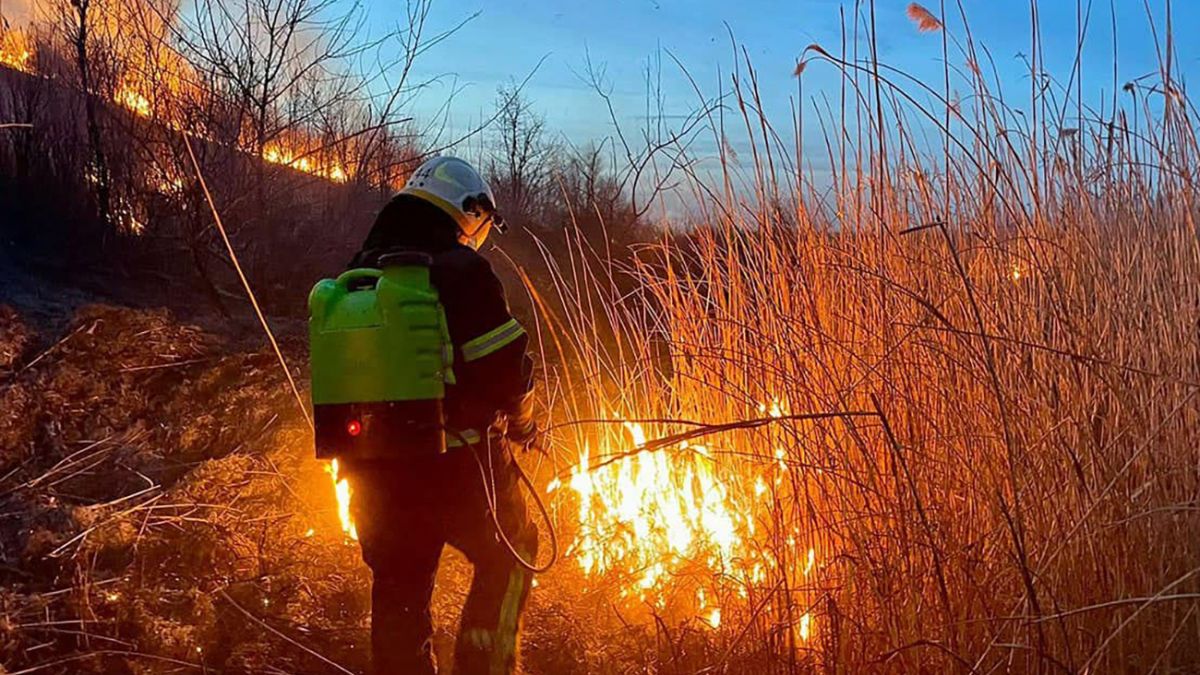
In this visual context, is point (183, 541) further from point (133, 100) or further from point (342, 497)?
point (133, 100)

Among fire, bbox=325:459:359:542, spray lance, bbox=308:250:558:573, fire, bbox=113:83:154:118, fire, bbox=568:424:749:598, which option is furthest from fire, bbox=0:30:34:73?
spray lance, bbox=308:250:558:573

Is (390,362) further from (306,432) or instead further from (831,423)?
(306,432)

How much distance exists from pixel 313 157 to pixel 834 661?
7.87m

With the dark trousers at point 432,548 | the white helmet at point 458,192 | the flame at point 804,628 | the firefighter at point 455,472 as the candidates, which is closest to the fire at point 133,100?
the white helmet at point 458,192

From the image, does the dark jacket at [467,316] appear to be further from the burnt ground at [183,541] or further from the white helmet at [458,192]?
the burnt ground at [183,541]

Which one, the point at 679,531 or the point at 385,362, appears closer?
the point at 385,362

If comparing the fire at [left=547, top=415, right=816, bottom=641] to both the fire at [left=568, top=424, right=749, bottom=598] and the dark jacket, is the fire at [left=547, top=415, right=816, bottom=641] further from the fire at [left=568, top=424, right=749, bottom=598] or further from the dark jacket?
the dark jacket

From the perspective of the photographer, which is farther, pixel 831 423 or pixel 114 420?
pixel 114 420

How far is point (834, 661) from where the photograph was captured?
304cm

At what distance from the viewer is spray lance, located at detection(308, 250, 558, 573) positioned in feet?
8.79

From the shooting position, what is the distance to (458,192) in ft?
9.62

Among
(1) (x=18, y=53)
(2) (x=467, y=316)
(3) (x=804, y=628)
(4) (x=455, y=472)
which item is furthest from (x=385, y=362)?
(1) (x=18, y=53)

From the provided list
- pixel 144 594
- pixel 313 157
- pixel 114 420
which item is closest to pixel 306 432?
pixel 114 420

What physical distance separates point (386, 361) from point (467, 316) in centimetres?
25
